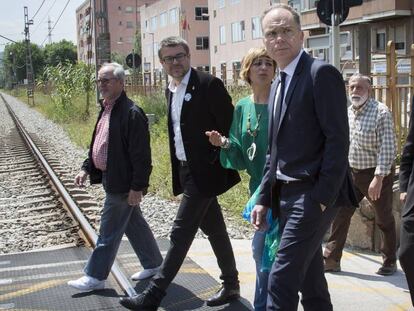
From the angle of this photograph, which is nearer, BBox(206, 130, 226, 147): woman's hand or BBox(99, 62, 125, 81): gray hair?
BBox(206, 130, 226, 147): woman's hand

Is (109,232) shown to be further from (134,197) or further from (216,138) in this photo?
(216,138)

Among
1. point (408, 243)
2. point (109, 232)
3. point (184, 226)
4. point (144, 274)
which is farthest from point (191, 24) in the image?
point (408, 243)

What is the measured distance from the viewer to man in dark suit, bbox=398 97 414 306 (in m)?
3.48

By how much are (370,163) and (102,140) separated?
2.39 m

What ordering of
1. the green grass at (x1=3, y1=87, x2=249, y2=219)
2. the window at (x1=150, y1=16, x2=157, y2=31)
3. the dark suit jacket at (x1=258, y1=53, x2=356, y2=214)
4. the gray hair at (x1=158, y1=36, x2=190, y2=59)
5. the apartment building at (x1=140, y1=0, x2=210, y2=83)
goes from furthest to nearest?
the window at (x1=150, y1=16, x2=157, y2=31) → the apartment building at (x1=140, y1=0, x2=210, y2=83) → the green grass at (x1=3, y1=87, x2=249, y2=219) → the gray hair at (x1=158, y1=36, x2=190, y2=59) → the dark suit jacket at (x1=258, y1=53, x2=356, y2=214)

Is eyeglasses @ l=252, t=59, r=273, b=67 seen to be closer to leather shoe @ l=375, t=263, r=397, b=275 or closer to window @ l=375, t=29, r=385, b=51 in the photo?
leather shoe @ l=375, t=263, r=397, b=275

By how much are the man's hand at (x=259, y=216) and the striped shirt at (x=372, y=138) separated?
72.0 inches

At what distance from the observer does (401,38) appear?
3591 centimetres

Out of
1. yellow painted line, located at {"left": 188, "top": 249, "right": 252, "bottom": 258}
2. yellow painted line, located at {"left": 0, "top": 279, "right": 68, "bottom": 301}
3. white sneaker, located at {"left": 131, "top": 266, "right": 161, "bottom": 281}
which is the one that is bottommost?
yellow painted line, located at {"left": 0, "top": 279, "right": 68, "bottom": 301}

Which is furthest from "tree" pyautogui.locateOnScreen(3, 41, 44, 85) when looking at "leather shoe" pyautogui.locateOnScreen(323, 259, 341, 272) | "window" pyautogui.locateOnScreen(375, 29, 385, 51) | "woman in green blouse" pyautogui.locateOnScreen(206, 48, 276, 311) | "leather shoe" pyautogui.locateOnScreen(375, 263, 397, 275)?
"woman in green blouse" pyautogui.locateOnScreen(206, 48, 276, 311)

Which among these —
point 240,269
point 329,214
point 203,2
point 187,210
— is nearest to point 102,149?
point 187,210

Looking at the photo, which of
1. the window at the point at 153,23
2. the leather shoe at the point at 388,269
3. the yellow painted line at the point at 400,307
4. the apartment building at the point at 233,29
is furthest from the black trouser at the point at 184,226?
the window at the point at 153,23

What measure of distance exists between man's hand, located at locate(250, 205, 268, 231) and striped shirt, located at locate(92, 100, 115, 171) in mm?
1823

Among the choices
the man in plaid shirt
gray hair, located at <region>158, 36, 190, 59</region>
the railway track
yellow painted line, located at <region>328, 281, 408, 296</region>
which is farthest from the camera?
the railway track
